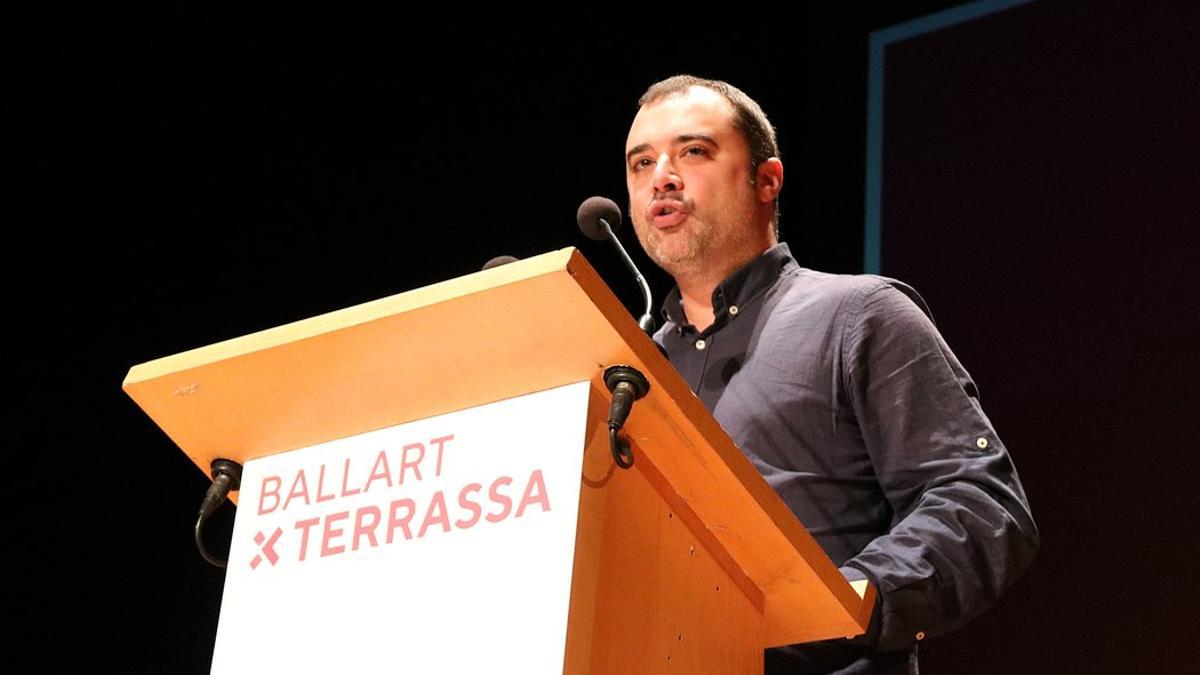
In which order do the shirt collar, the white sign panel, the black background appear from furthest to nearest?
the black background, the shirt collar, the white sign panel

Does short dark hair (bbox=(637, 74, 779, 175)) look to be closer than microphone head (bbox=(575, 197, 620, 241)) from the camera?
No

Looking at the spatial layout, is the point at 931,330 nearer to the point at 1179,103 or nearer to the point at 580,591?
the point at 580,591

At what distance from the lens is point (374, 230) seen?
3.56 m

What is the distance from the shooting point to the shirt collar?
2.03m

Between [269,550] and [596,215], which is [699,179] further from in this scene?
[269,550]

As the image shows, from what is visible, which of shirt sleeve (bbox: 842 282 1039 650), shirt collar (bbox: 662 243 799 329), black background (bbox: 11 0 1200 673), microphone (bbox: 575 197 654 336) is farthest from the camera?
black background (bbox: 11 0 1200 673)

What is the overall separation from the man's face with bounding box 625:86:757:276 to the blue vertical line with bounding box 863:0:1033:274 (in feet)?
3.20

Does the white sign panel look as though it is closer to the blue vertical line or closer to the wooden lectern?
the wooden lectern

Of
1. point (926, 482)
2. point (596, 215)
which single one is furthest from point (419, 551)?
point (596, 215)

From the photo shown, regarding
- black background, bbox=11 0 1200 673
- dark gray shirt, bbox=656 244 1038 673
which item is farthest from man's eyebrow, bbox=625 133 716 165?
black background, bbox=11 0 1200 673

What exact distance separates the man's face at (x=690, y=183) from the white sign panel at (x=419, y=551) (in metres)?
1.01

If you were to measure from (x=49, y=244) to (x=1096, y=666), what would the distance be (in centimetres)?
238

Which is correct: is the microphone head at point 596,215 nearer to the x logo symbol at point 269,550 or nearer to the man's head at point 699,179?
the man's head at point 699,179

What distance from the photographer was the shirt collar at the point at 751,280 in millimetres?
2033
